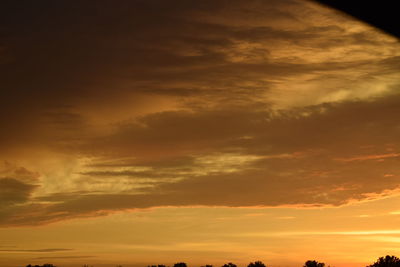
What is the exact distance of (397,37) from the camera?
2209mm

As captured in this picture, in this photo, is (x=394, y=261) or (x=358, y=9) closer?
(x=358, y=9)

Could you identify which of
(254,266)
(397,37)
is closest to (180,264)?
(254,266)

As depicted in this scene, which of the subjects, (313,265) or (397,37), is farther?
(313,265)

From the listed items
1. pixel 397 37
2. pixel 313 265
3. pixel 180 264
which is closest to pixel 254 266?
pixel 313 265

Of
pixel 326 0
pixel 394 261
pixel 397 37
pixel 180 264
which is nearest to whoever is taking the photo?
pixel 326 0

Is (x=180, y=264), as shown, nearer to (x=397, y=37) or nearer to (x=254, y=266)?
(x=254, y=266)

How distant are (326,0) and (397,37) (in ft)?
1.16

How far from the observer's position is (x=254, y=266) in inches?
2813

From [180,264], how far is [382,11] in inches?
2290

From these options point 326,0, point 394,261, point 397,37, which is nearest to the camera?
point 326,0

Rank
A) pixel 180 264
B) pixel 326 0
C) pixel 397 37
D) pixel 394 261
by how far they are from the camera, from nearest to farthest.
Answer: pixel 326 0, pixel 397 37, pixel 180 264, pixel 394 261

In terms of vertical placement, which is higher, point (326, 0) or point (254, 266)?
point (254, 266)

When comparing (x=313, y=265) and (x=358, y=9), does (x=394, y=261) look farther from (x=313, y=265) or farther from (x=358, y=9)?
(x=358, y=9)

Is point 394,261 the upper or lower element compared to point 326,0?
upper
